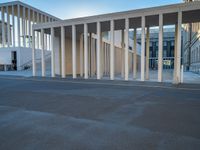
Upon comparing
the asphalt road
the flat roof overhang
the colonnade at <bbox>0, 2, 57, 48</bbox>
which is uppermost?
the colonnade at <bbox>0, 2, 57, 48</bbox>

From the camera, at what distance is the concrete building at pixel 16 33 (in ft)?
87.8

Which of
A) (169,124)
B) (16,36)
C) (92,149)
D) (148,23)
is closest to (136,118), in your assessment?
(169,124)

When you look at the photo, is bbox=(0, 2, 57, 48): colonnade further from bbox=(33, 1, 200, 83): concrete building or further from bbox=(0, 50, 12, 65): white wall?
bbox=(33, 1, 200, 83): concrete building

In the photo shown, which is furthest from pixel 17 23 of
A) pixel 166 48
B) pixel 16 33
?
pixel 166 48

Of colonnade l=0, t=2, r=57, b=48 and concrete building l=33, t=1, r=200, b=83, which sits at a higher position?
colonnade l=0, t=2, r=57, b=48

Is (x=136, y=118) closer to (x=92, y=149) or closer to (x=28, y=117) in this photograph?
(x=92, y=149)

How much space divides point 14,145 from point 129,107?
11.5ft

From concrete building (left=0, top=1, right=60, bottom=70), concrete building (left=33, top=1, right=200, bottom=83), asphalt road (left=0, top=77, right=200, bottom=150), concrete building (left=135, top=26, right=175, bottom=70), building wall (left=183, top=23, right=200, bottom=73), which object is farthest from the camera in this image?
concrete building (left=135, top=26, right=175, bottom=70)

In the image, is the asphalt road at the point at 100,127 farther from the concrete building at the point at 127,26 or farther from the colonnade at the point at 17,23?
the colonnade at the point at 17,23

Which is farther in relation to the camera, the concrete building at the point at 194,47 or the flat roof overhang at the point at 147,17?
the concrete building at the point at 194,47

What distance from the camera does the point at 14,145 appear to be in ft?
9.79

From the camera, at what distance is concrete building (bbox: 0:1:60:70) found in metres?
26.8

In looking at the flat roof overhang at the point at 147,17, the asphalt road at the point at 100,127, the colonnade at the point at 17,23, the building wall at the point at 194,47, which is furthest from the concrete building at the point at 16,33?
the building wall at the point at 194,47

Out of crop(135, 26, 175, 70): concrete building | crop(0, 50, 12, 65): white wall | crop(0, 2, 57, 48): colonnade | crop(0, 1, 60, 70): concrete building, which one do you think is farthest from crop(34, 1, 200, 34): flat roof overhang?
crop(135, 26, 175, 70): concrete building
